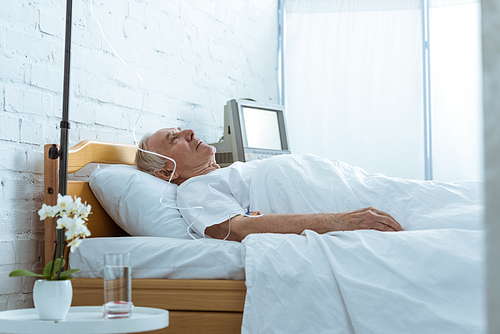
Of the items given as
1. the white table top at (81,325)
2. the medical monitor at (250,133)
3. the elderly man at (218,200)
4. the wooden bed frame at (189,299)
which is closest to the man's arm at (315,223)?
the elderly man at (218,200)

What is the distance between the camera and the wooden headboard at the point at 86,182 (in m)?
1.47

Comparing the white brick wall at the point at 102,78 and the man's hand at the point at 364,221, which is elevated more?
the white brick wall at the point at 102,78

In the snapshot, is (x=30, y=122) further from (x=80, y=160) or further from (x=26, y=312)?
(x=26, y=312)

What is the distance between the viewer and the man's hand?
1.37 m

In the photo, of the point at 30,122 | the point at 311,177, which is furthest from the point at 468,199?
the point at 30,122

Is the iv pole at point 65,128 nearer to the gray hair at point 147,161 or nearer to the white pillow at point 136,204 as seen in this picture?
the white pillow at point 136,204

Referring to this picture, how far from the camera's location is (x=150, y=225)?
1.54 meters

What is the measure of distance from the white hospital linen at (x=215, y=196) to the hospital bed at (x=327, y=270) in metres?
0.13

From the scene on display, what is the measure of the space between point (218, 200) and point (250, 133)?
104 centimetres

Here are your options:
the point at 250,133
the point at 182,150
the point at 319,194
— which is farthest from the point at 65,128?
the point at 250,133

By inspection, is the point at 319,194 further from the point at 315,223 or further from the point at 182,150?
the point at 182,150

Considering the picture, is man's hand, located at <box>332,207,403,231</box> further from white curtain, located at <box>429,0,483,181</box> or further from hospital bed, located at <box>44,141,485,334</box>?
white curtain, located at <box>429,0,483,181</box>

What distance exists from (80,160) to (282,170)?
27.8 inches

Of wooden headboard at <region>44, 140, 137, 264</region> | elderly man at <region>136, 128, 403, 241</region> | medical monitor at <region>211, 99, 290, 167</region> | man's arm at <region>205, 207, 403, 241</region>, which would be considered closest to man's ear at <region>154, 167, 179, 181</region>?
elderly man at <region>136, 128, 403, 241</region>
